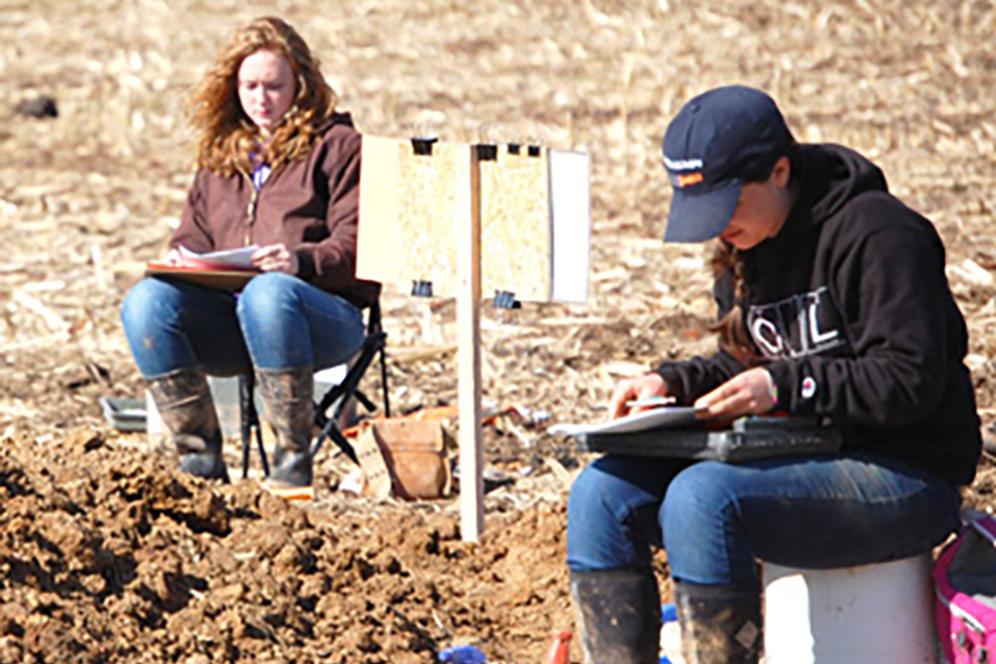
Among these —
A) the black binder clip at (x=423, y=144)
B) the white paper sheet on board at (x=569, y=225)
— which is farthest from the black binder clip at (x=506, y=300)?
the black binder clip at (x=423, y=144)

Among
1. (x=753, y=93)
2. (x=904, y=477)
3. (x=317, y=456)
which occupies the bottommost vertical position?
(x=317, y=456)

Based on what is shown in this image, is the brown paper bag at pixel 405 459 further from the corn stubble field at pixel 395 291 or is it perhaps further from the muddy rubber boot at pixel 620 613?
the muddy rubber boot at pixel 620 613

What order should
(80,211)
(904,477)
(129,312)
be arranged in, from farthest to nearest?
(80,211) → (129,312) → (904,477)

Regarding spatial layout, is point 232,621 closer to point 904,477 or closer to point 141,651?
point 141,651

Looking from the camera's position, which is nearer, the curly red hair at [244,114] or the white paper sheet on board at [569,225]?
the white paper sheet on board at [569,225]

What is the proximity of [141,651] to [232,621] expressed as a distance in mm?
305

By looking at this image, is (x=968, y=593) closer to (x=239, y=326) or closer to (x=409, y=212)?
(x=409, y=212)

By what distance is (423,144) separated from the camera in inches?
277

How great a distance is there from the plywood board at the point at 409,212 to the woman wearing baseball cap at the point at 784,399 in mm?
2103

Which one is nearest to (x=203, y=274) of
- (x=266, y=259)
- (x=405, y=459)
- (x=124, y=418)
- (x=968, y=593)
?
Result: (x=266, y=259)

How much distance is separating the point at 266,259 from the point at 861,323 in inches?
136

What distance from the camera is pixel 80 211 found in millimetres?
14453

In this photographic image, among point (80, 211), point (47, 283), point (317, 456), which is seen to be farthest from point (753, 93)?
point (80, 211)

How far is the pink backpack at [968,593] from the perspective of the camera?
15.2 ft
